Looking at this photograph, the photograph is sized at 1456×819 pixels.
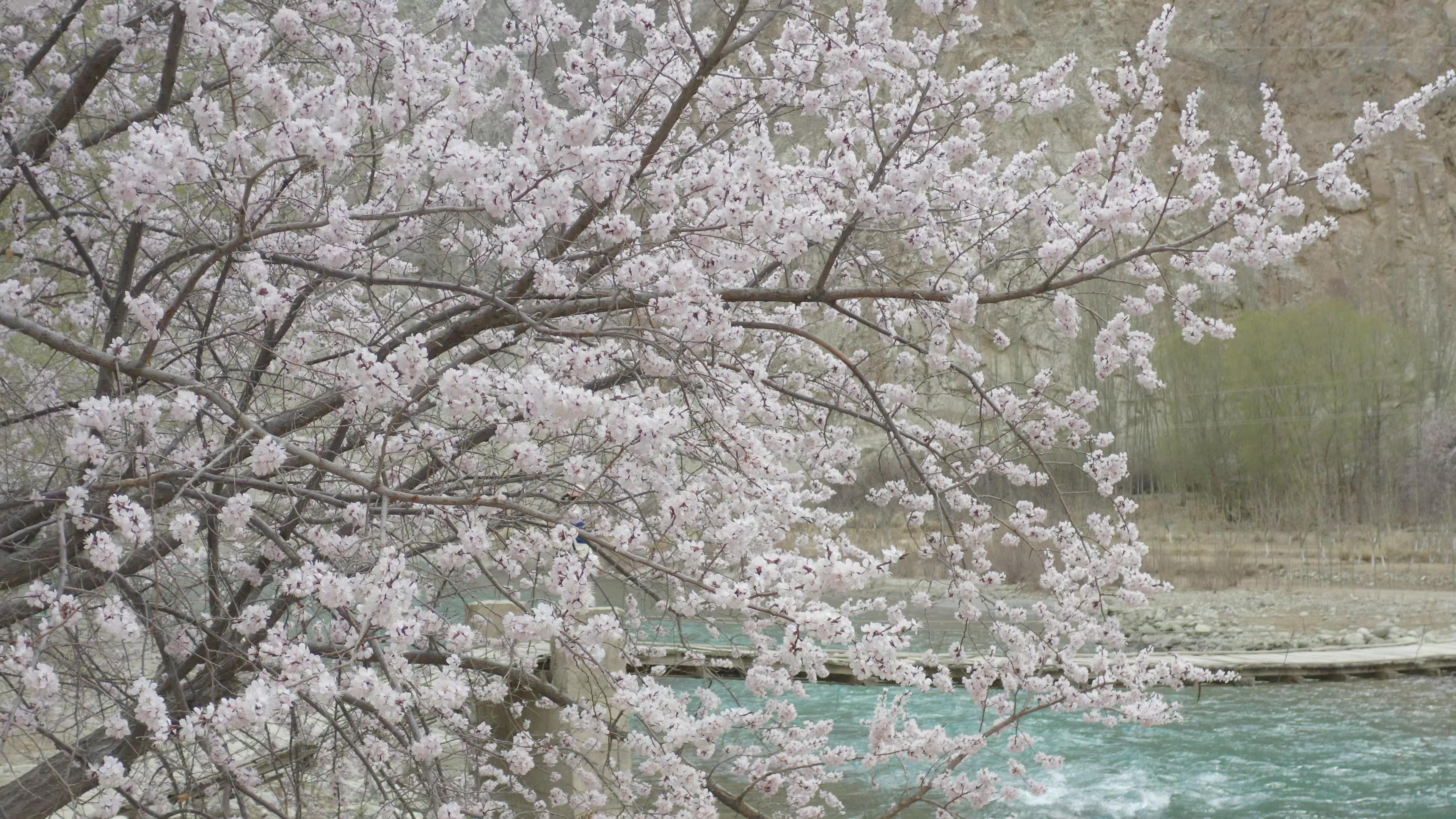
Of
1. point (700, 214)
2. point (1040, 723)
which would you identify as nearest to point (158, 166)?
point (700, 214)

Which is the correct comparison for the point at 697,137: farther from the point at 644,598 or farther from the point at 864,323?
the point at 644,598

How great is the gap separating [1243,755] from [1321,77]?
62.3ft


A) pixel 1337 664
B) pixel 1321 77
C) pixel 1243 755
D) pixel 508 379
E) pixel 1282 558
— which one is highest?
pixel 1321 77

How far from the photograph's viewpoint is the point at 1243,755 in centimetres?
826

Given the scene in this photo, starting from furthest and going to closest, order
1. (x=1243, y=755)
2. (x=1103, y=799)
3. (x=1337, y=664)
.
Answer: (x=1337, y=664) < (x=1243, y=755) < (x=1103, y=799)

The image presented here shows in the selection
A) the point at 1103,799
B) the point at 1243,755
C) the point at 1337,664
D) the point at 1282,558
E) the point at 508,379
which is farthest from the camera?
the point at 1282,558

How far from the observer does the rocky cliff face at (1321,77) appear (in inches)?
873

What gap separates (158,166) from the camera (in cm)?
192

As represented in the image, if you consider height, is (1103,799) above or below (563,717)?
below

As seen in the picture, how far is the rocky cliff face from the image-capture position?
22.2 m

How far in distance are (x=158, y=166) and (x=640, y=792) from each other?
2181 mm

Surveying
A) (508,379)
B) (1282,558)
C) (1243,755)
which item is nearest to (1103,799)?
(1243,755)

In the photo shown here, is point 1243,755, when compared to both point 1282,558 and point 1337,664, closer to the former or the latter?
point 1337,664

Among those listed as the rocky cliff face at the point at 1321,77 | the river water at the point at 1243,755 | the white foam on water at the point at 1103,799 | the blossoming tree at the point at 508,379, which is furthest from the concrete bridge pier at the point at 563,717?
the rocky cliff face at the point at 1321,77
